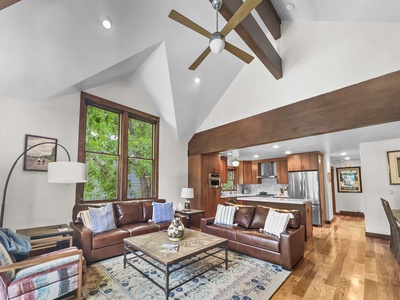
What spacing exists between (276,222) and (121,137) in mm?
3896

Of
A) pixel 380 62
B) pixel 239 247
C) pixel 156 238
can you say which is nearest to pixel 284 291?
pixel 239 247

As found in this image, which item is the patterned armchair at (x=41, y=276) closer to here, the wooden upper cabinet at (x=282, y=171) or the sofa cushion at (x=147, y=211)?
the sofa cushion at (x=147, y=211)

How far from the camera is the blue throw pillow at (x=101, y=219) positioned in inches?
135

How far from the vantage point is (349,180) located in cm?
824

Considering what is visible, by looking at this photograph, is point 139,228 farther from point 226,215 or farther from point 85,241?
point 226,215

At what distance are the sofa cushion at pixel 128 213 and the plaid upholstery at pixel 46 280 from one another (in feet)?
5.79

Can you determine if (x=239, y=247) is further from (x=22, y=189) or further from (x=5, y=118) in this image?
(x=5, y=118)

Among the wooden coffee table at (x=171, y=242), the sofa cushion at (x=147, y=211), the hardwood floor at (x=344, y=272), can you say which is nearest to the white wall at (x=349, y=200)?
the hardwood floor at (x=344, y=272)

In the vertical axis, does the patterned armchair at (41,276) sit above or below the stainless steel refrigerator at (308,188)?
below

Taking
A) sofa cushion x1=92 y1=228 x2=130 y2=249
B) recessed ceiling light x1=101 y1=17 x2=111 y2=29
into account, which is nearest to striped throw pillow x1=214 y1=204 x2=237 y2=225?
sofa cushion x1=92 y1=228 x2=130 y2=249

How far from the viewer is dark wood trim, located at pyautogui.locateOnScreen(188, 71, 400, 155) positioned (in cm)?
289

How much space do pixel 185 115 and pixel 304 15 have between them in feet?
10.7

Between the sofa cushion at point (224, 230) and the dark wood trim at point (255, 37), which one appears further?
the sofa cushion at point (224, 230)

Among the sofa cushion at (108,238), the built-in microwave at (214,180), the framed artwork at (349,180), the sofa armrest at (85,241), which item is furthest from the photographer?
the framed artwork at (349,180)
